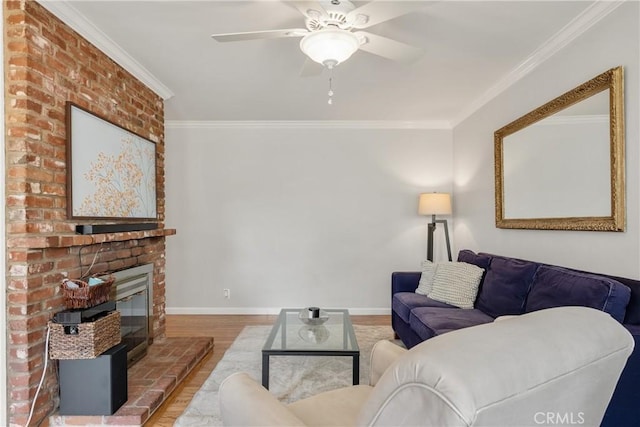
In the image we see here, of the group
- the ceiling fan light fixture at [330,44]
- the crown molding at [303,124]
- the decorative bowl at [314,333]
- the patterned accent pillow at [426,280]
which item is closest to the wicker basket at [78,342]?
the decorative bowl at [314,333]

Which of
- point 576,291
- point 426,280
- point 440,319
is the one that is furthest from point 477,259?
point 576,291

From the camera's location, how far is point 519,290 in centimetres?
235

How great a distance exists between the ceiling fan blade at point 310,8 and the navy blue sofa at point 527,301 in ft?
6.58

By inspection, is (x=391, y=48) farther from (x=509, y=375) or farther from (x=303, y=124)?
(x=303, y=124)

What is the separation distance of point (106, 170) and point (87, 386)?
1427mm

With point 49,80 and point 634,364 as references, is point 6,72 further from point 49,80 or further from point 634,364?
point 634,364

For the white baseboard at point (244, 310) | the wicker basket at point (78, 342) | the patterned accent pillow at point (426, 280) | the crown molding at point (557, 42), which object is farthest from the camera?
the white baseboard at point (244, 310)

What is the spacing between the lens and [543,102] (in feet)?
8.57

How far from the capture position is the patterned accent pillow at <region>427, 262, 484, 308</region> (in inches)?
112

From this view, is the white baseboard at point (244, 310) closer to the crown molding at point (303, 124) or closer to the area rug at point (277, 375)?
the area rug at point (277, 375)

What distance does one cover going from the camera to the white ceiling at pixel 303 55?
2084 mm

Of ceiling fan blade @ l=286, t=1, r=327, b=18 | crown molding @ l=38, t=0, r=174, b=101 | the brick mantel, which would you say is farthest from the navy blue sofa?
crown molding @ l=38, t=0, r=174, b=101

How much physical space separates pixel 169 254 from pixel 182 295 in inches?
22.0

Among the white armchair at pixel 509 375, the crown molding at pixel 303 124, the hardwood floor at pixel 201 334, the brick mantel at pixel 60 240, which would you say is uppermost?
the crown molding at pixel 303 124
